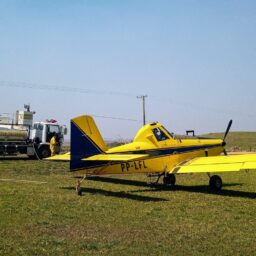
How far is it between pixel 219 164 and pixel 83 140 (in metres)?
4.61

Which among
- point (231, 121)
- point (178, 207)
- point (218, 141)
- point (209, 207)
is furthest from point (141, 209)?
point (231, 121)

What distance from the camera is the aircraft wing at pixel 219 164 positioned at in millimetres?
14031

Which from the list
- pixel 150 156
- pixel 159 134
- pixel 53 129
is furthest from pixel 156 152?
pixel 53 129

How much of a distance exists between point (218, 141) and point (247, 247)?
11720 millimetres

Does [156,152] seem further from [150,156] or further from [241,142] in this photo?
[241,142]

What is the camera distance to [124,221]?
9.42 metres

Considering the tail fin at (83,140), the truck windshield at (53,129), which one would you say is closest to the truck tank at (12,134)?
the truck windshield at (53,129)

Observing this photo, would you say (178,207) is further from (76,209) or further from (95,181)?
(95,181)

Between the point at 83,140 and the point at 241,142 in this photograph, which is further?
the point at 241,142

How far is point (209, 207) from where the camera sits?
38.1ft

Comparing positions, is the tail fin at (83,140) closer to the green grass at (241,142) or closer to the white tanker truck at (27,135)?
the white tanker truck at (27,135)

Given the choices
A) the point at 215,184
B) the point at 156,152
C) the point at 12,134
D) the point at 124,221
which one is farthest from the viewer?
the point at 12,134

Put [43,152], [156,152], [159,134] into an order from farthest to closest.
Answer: [43,152], [159,134], [156,152]

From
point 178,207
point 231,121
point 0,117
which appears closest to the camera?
point 178,207
